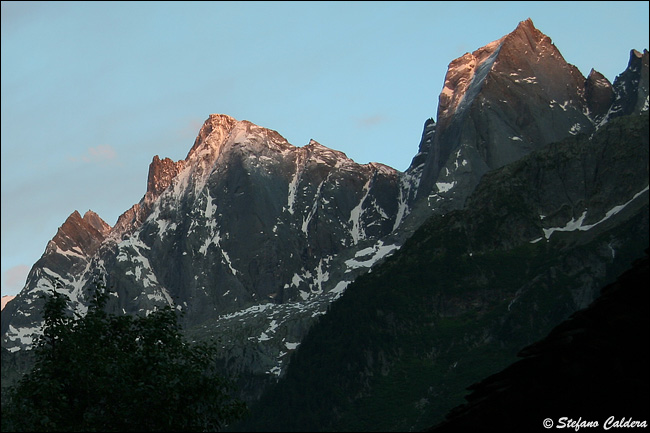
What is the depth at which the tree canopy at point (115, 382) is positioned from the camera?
53062mm

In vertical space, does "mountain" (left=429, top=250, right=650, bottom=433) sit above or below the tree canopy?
below

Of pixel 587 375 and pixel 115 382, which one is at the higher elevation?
pixel 115 382

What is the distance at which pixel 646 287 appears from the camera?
26953 mm

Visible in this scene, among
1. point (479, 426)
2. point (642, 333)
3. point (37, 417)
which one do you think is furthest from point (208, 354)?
point (642, 333)

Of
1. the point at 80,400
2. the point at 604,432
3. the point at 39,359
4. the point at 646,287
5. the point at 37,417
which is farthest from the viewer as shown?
the point at 39,359

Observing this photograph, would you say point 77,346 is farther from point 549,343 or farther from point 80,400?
point 549,343

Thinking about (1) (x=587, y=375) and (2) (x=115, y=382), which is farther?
(2) (x=115, y=382)

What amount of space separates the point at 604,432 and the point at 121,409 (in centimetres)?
3375

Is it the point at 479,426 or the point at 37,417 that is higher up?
the point at 37,417

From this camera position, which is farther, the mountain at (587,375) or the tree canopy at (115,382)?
the tree canopy at (115,382)

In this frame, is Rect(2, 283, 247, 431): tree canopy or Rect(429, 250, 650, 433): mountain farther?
Rect(2, 283, 247, 431): tree canopy

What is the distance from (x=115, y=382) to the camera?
2112 inches

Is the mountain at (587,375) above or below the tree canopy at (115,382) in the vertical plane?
below

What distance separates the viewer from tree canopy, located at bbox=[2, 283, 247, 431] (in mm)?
53062
